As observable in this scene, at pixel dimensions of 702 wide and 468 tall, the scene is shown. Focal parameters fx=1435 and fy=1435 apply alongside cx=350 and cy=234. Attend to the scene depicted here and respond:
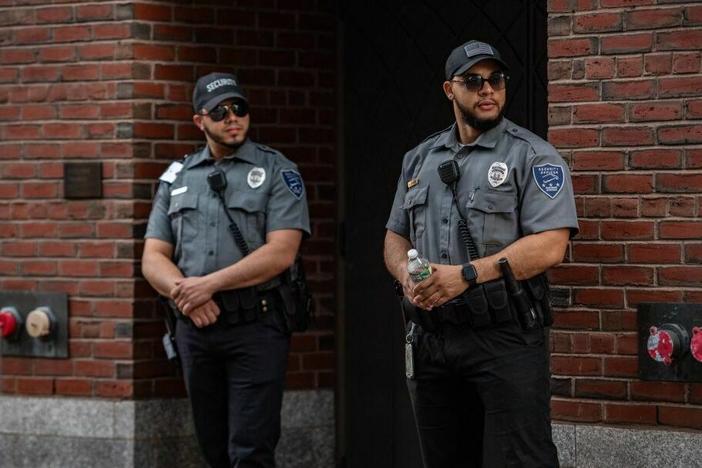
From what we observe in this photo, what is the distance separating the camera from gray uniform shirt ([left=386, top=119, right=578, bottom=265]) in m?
5.30

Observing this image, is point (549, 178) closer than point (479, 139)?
Yes

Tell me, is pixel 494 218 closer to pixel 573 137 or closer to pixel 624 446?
pixel 573 137

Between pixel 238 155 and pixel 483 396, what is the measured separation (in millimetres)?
1853

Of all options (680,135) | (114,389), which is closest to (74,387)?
(114,389)

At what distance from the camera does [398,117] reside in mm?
7516

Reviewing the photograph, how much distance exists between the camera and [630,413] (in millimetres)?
5949

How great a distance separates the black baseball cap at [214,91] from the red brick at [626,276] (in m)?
1.82

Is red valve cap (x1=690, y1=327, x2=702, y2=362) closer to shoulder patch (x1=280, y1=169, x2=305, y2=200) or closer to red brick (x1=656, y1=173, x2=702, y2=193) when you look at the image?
red brick (x1=656, y1=173, x2=702, y2=193)

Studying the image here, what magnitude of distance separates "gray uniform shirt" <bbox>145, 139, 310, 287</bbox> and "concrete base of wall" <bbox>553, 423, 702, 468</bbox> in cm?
153

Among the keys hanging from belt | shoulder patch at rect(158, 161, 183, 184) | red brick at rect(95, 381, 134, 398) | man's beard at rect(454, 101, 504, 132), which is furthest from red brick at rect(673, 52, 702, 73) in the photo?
red brick at rect(95, 381, 134, 398)

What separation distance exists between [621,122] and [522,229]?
34.4 inches

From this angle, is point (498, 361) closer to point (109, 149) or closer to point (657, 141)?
point (657, 141)

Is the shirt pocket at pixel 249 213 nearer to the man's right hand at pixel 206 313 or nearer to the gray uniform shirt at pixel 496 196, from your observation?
the man's right hand at pixel 206 313

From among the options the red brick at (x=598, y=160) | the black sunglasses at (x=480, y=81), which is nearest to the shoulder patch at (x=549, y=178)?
the black sunglasses at (x=480, y=81)
